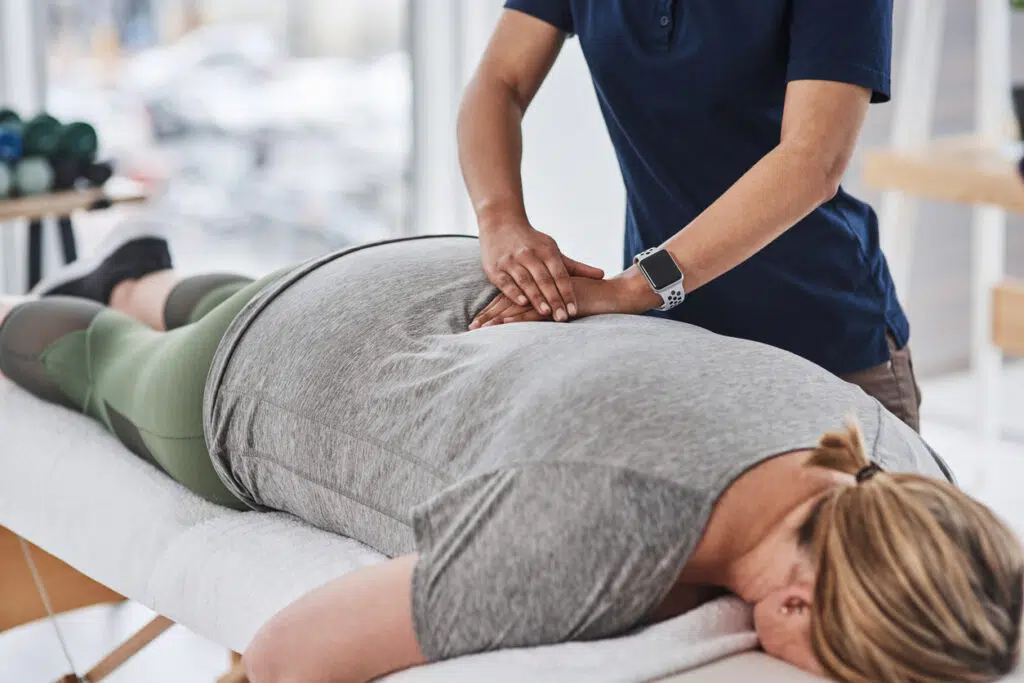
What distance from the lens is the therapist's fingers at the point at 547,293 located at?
1371 mm

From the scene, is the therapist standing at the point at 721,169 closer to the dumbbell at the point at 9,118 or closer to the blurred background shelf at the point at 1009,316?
the blurred background shelf at the point at 1009,316

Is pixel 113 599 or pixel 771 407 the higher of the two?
pixel 771 407

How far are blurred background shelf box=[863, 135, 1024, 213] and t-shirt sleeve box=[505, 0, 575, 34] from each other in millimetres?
1476

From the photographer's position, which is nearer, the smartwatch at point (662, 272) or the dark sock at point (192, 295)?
the smartwatch at point (662, 272)

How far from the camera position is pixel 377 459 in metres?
1.25

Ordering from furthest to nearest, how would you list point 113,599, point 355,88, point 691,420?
point 355,88 < point 113,599 < point 691,420

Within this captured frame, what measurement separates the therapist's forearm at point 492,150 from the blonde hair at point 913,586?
655mm

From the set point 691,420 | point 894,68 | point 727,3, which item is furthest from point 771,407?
point 894,68

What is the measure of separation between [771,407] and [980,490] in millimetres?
2117

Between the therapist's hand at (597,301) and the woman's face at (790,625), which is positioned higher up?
the therapist's hand at (597,301)

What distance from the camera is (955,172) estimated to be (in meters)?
2.82

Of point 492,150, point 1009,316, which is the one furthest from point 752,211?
point 1009,316

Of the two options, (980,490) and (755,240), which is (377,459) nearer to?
(755,240)

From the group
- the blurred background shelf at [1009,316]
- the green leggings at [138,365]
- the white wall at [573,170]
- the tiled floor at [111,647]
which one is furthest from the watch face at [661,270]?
the white wall at [573,170]
